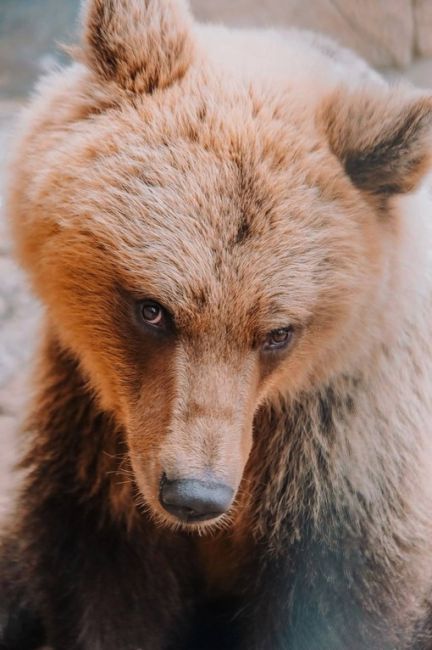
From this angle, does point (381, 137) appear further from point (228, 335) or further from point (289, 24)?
point (289, 24)

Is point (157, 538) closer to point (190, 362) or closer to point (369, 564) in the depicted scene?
point (369, 564)

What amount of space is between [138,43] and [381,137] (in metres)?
0.83

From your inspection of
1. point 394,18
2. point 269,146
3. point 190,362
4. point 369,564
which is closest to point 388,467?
point 369,564

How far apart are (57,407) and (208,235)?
1.35 m

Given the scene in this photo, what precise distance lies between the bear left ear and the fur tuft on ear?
20.5 inches

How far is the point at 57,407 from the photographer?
4.36m

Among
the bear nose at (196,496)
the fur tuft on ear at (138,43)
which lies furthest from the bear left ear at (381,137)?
the bear nose at (196,496)

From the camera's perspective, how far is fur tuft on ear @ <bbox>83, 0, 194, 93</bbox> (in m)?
3.53

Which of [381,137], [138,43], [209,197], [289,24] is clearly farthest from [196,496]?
[289,24]

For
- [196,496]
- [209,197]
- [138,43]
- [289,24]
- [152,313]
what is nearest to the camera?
[196,496]

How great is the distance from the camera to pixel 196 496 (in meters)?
3.22

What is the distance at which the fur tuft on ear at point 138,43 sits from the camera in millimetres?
3525

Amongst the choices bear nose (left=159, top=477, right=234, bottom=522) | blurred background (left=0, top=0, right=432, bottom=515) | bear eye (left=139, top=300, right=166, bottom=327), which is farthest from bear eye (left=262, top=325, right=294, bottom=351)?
blurred background (left=0, top=0, right=432, bottom=515)

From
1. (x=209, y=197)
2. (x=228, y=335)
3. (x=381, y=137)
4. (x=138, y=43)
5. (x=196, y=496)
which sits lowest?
(x=196, y=496)
